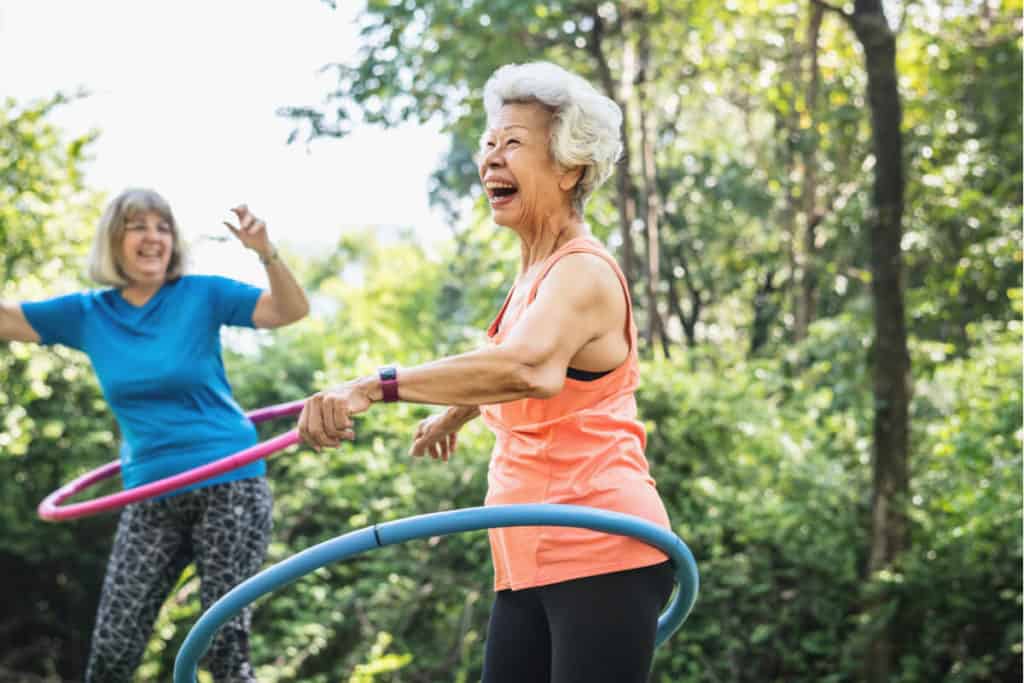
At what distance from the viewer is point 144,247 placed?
357 centimetres

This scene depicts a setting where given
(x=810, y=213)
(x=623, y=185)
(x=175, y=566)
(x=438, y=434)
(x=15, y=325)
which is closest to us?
(x=438, y=434)

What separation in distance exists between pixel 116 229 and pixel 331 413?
1.80 metres

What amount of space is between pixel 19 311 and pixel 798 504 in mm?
3556

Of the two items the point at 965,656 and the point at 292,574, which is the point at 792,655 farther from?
the point at 292,574

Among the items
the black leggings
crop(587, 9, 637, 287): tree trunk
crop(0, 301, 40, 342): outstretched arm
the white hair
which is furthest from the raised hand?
crop(587, 9, 637, 287): tree trunk

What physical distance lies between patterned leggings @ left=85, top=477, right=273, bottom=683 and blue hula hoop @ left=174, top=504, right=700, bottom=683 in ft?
3.01

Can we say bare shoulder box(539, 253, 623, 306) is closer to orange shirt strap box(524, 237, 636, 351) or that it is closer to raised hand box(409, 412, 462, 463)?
orange shirt strap box(524, 237, 636, 351)

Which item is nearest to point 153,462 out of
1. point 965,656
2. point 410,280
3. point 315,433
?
point 315,433

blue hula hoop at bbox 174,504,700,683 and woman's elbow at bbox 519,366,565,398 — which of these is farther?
blue hula hoop at bbox 174,504,700,683

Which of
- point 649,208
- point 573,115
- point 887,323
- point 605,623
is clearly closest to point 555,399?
point 605,623

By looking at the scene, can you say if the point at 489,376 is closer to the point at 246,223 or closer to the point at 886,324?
the point at 246,223

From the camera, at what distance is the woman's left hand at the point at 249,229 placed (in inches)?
134

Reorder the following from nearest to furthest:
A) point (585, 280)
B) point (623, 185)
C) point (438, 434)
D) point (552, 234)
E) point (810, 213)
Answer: point (585, 280) → point (552, 234) → point (438, 434) → point (623, 185) → point (810, 213)

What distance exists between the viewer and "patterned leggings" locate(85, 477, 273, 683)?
3400 millimetres
